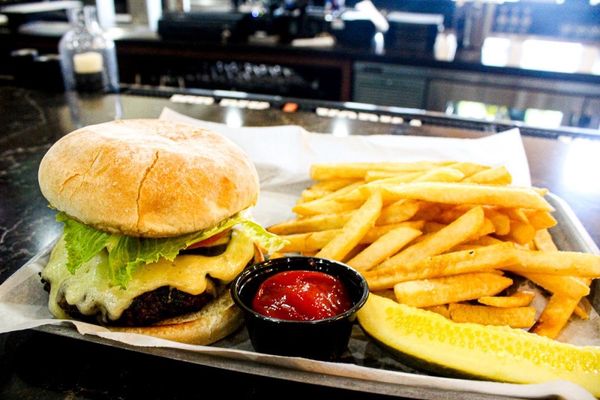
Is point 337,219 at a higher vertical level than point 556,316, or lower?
higher

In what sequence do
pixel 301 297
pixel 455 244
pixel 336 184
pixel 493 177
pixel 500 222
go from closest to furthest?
pixel 301 297 → pixel 455 244 → pixel 500 222 → pixel 493 177 → pixel 336 184

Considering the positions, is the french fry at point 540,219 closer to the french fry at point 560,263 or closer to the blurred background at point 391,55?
the french fry at point 560,263

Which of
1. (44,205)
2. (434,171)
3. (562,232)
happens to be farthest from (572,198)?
(44,205)

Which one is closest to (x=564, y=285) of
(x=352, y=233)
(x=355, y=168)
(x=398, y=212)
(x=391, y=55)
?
(x=398, y=212)

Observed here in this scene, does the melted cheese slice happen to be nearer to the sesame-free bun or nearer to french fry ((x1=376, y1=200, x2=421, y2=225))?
the sesame-free bun

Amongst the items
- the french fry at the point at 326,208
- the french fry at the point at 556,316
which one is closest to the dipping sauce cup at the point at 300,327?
the french fry at the point at 326,208

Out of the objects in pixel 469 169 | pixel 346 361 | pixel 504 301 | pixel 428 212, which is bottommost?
pixel 346 361

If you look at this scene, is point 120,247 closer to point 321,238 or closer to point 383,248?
point 321,238
